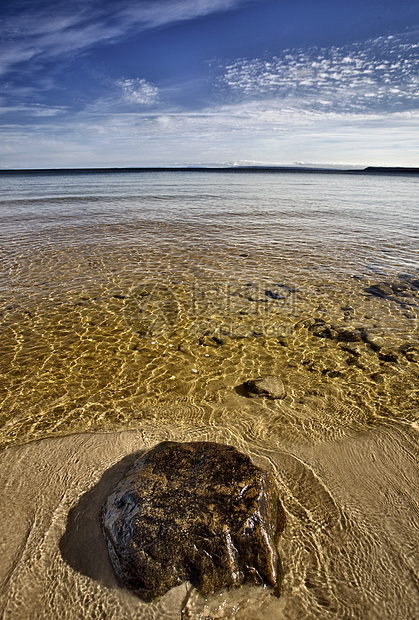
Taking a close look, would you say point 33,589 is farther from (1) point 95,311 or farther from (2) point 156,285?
(2) point 156,285

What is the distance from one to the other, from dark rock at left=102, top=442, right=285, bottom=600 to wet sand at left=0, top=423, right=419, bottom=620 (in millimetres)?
112

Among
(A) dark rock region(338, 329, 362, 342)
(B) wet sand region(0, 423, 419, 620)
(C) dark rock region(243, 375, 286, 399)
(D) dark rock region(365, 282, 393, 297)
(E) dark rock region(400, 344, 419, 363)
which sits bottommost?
(D) dark rock region(365, 282, 393, 297)

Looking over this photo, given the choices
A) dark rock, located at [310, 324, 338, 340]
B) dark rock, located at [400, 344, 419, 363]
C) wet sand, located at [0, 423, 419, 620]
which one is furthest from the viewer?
dark rock, located at [310, 324, 338, 340]

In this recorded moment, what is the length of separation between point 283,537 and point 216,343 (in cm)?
387

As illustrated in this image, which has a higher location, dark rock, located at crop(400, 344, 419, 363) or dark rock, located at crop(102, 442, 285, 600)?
dark rock, located at crop(102, 442, 285, 600)

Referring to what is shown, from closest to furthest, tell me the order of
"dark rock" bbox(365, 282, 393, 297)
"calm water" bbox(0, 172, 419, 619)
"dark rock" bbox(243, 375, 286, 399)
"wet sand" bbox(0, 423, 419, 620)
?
"wet sand" bbox(0, 423, 419, 620) → "calm water" bbox(0, 172, 419, 619) → "dark rock" bbox(243, 375, 286, 399) → "dark rock" bbox(365, 282, 393, 297)

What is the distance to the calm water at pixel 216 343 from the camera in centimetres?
454

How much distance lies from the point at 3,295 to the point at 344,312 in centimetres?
857

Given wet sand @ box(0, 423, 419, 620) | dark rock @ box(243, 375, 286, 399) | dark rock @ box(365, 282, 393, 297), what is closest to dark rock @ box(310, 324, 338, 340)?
dark rock @ box(243, 375, 286, 399)

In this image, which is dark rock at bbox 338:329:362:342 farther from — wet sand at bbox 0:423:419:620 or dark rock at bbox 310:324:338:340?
wet sand at bbox 0:423:419:620

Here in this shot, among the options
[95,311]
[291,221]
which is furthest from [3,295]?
[291,221]

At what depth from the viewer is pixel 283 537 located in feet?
9.91

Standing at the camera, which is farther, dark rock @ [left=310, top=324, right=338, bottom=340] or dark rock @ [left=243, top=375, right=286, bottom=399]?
dark rock @ [left=310, top=324, right=338, bottom=340]

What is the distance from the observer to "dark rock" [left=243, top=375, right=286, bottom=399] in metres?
5.15
